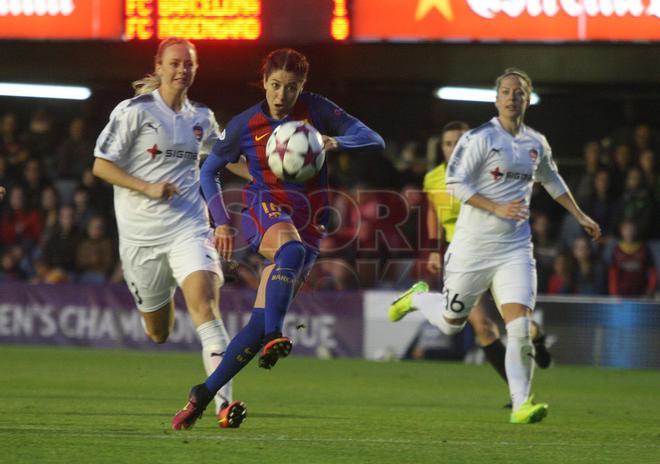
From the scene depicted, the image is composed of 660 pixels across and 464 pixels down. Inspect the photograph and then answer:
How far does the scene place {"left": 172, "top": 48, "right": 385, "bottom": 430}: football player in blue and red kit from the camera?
673 centimetres

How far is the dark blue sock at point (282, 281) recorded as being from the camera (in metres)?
6.64

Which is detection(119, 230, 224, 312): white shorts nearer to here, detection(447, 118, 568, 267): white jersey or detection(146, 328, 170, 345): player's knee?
detection(146, 328, 170, 345): player's knee

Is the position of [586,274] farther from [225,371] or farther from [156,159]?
[225,371]

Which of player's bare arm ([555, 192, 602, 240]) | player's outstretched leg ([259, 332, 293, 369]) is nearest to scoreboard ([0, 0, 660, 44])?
player's bare arm ([555, 192, 602, 240])

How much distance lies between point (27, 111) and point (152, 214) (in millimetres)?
12015

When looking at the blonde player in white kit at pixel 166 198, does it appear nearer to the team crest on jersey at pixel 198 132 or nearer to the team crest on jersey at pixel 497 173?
the team crest on jersey at pixel 198 132

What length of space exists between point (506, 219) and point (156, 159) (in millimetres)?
2134

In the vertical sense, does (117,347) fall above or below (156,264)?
below

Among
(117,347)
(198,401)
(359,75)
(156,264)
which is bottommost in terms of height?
(117,347)

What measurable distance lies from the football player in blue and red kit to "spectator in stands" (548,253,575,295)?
24.0 ft

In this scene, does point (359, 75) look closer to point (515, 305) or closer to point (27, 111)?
point (27, 111)

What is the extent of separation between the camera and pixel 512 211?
7715mm

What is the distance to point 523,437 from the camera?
6.93 metres

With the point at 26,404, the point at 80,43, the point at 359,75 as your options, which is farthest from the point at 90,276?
the point at 26,404
